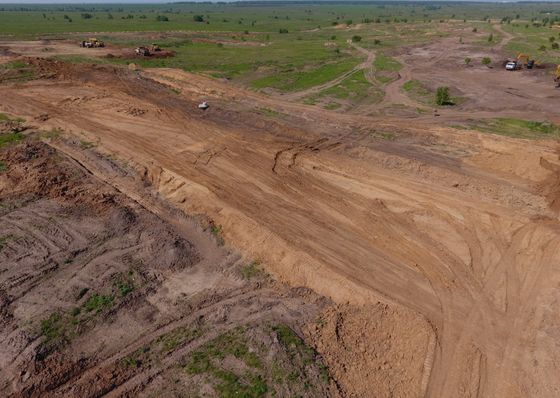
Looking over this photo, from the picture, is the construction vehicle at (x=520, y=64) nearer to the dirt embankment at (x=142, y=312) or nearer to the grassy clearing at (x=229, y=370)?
the dirt embankment at (x=142, y=312)

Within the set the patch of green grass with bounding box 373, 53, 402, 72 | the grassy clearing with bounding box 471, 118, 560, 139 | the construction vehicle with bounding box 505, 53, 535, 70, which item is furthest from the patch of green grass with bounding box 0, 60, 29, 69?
the construction vehicle with bounding box 505, 53, 535, 70

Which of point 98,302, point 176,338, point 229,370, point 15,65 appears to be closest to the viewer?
point 229,370

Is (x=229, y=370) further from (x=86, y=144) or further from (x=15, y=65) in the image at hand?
(x=15, y=65)

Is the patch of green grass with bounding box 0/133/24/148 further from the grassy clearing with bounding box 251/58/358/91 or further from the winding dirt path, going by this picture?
the grassy clearing with bounding box 251/58/358/91

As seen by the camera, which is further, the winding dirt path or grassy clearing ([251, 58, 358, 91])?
grassy clearing ([251, 58, 358, 91])

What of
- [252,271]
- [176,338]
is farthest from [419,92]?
[176,338]

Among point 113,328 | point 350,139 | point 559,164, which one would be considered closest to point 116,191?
point 113,328

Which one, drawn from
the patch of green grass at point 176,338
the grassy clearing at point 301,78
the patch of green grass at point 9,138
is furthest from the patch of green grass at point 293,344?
the grassy clearing at point 301,78
